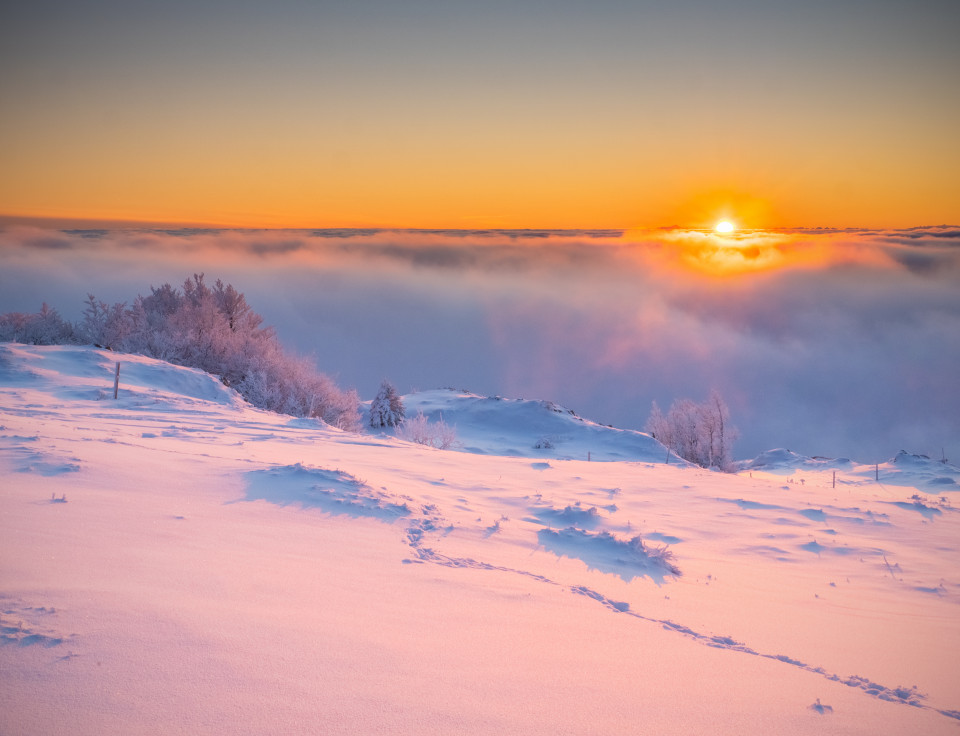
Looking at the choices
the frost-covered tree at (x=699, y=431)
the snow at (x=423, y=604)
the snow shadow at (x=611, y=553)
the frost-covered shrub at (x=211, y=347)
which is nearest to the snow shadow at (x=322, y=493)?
the snow at (x=423, y=604)

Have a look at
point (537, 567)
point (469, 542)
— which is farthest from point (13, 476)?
point (537, 567)

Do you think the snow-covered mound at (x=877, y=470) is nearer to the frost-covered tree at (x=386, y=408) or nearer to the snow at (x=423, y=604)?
the frost-covered tree at (x=386, y=408)

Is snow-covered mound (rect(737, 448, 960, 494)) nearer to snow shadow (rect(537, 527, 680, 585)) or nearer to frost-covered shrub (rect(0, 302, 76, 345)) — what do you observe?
snow shadow (rect(537, 527, 680, 585))

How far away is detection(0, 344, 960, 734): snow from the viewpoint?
315cm

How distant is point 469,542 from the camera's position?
21.9ft

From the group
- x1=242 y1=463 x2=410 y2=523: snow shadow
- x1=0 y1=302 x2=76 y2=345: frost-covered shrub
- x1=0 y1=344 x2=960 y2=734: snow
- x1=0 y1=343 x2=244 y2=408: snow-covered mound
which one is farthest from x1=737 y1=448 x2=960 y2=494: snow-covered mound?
x1=0 y1=302 x2=76 y2=345: frost-covered shrub

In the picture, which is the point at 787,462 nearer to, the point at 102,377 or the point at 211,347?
the point at 211,347

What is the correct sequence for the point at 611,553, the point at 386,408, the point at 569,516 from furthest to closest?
the point at 386,408 → the point at 569,516 → the point at 611,553

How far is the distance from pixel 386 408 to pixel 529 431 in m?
12.8

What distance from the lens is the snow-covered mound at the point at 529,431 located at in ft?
154

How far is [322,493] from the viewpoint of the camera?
735 centimetres

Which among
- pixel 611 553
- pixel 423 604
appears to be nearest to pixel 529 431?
pixel 611 553

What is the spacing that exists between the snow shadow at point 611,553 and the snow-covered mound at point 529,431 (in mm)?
34422

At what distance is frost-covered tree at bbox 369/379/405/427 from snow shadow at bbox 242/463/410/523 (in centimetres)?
4122
